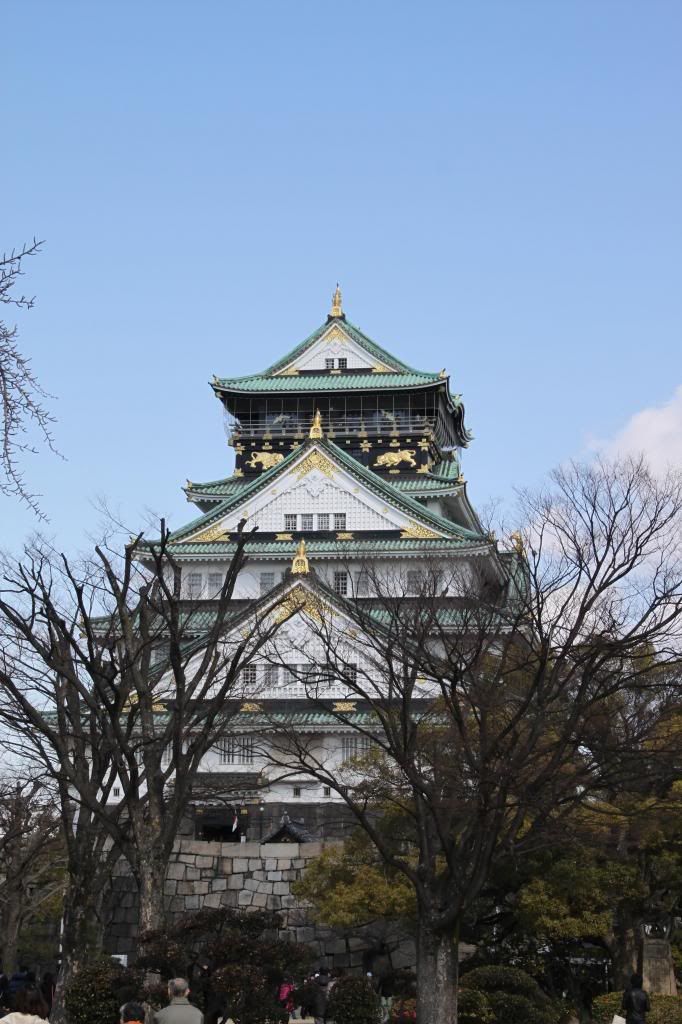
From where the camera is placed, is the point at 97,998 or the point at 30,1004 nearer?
the point at 30,1004

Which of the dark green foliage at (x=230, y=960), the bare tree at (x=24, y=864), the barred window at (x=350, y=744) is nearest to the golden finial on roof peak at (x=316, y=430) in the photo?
the barred window at (x=350, y=744)

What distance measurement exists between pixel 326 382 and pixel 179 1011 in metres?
42.5

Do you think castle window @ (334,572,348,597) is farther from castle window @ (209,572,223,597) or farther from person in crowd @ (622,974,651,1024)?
person in crowd @ (622,974,651,1024)

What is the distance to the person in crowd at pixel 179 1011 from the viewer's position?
1166 centimetres

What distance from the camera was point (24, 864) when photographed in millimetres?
28828

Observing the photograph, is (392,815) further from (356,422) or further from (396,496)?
(356,422)

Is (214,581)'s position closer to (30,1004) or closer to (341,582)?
(341,582)

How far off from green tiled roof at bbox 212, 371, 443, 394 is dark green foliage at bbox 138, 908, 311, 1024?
35.8 m

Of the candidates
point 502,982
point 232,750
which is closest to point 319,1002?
point 502,982

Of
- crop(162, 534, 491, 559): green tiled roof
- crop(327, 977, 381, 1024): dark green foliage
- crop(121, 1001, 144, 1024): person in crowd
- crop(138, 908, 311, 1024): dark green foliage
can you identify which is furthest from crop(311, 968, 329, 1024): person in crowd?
crop(162, 534, 491, 559): green tiled roof

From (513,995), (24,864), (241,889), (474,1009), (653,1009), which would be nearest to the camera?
(653,1009)

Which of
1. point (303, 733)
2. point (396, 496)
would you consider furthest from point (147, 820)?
point (396, 496)

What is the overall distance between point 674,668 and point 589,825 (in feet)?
11.2

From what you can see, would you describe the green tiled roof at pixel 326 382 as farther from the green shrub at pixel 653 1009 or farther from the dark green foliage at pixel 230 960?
the dark green foliage at pixel 230 960
